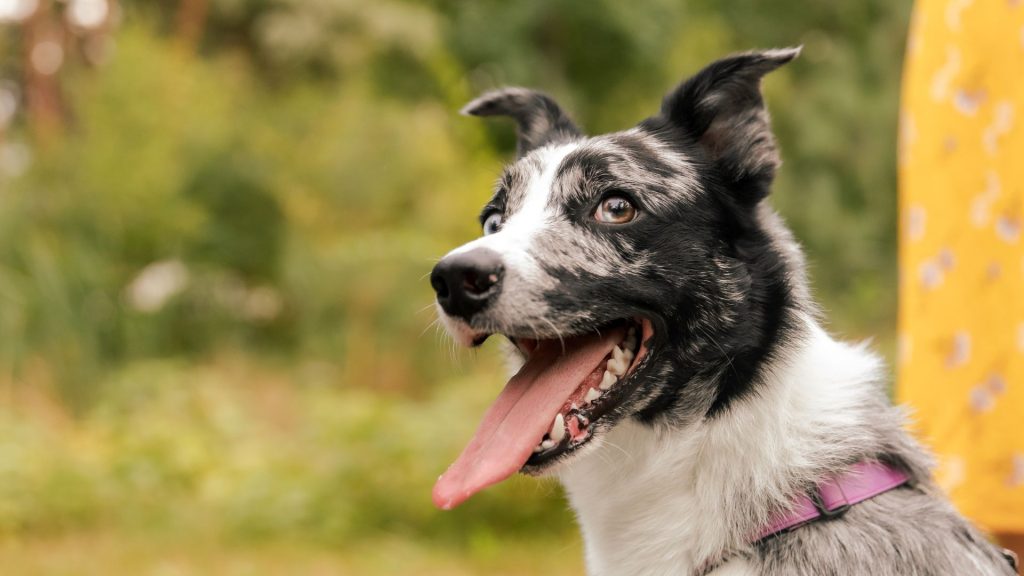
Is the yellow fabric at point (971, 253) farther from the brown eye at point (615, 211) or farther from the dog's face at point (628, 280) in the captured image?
the brown eye at point (615, 211)

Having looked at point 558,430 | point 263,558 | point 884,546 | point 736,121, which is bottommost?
point 884,546

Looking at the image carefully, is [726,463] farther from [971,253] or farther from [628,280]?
[971,253]

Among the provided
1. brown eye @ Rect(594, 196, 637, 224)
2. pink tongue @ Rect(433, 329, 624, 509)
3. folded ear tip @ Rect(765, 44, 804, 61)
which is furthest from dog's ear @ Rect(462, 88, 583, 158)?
pink tongue @ Rect(433, 329, 624, 509)

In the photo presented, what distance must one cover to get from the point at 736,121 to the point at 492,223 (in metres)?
0.70

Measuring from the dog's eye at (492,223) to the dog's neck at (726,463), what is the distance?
0.65 meters

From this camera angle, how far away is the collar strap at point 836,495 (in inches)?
89.5

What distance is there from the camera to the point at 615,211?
101 inches

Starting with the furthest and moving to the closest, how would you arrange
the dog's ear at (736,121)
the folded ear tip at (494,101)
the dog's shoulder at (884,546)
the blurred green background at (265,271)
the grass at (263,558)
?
the blurred green background at (265,271)
the grass at (263,558)
the folded ear tip at (494,101)
the dog's ear at (736,121)
the dog's shoulder at (884,546)

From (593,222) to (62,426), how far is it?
220 inches

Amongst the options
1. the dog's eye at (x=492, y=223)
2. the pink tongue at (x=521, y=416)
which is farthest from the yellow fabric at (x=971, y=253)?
the dog's eye at (x=492, y=223)

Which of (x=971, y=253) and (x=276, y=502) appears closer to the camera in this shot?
(x=971, y=253)

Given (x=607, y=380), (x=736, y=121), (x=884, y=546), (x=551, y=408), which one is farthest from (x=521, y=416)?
(x=736, y=121)

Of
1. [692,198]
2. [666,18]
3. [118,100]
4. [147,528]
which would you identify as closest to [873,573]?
[692,198]

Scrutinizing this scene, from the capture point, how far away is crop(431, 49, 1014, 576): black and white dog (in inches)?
90.2
